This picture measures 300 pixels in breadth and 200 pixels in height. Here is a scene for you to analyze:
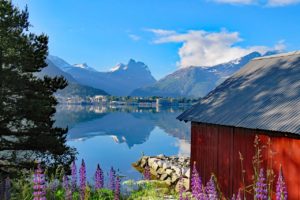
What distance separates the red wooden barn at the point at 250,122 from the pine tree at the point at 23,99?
25.7 feet

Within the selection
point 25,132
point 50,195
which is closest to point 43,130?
point 25,132

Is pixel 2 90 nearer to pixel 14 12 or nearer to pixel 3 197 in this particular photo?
Result: pixel 14 12

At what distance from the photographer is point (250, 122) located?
44.7 ft

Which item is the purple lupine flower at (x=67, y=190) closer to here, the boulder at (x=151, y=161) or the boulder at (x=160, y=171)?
the boulder at (x=160, y=171)

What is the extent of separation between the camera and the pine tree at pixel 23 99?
1994 centimetres

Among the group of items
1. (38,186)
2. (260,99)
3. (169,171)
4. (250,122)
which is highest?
(260,99)

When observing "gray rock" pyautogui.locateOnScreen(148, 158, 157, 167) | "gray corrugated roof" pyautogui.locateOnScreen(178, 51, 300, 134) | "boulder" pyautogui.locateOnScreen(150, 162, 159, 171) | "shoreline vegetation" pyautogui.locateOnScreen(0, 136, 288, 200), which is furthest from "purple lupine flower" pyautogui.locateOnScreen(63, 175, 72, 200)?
"gray rock" pyautogui.locateOnScreen(148, 158, 157, 167)

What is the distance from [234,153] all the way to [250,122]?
1.76 meters

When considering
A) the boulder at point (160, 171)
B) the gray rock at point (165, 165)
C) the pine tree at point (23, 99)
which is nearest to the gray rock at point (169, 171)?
the gray rock at point (165, 165)

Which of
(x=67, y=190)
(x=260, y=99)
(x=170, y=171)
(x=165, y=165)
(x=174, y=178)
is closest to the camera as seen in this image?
(x=67, y=190)

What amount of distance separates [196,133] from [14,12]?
12.0 metres

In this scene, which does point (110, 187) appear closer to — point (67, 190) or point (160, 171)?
point (67, 190)

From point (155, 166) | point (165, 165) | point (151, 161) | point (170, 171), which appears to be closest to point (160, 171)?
point (165, 165)

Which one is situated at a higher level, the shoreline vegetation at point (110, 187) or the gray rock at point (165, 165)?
the shoreline vegetation at point (110, 187)
